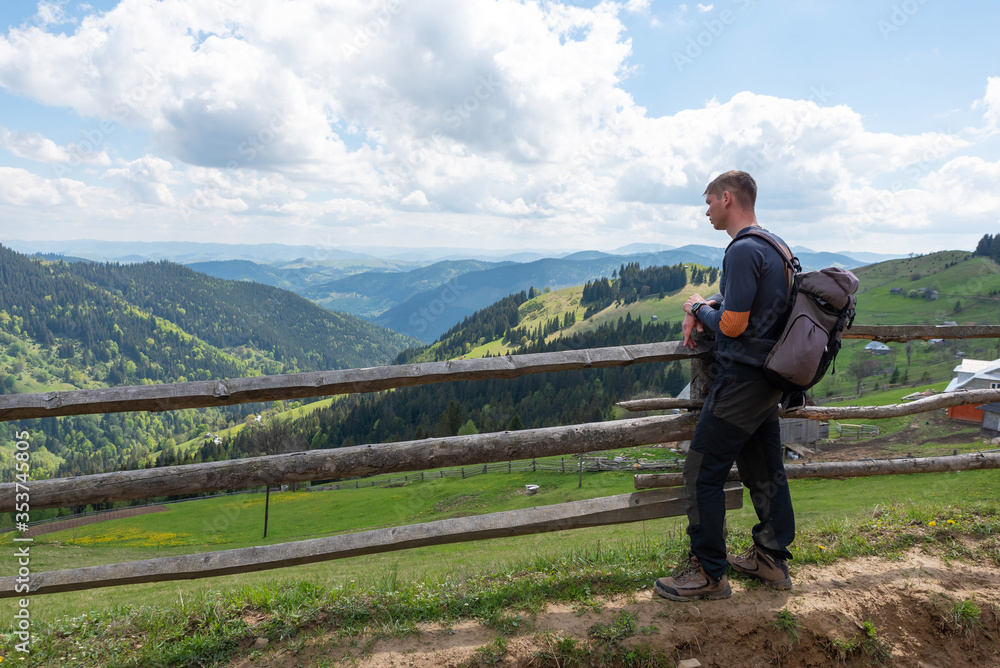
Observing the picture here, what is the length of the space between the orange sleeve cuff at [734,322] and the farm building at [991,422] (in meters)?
53.3

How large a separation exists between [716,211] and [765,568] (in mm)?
2853

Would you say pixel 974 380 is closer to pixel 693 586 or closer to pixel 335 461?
pixel 693 586

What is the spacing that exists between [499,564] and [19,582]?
3626 mm

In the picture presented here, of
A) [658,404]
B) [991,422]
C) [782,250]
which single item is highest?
[782,250]

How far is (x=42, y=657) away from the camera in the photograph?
3549mm

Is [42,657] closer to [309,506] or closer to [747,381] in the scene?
[747,381]

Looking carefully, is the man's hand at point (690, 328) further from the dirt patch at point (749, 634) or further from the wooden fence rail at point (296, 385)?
the dirt patch at point (749, 634)

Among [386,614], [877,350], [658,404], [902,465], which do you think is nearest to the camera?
[386,614]

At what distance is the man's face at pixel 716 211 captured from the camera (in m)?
3.84

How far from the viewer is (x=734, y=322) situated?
3.56 meters

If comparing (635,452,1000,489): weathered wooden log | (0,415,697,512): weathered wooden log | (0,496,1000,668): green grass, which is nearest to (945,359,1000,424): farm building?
(635,452,1000,489): weathered wooden log

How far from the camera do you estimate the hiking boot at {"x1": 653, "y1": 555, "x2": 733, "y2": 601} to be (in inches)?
158

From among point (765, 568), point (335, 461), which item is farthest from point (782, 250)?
point (335, 461)

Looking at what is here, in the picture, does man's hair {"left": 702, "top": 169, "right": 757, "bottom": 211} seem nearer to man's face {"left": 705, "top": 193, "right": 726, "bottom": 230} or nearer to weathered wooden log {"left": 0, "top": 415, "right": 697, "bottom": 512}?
man's face {"left": 705, "top": 193, "right": 726, "bottom": 230}
